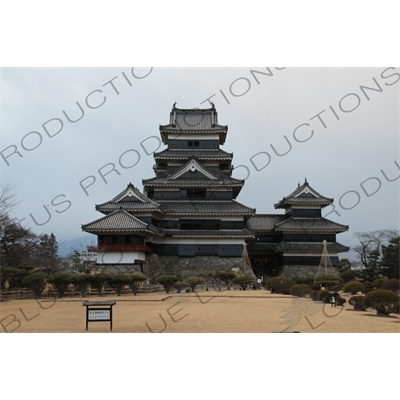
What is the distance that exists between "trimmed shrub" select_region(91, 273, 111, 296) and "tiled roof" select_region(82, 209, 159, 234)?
6777 millimetres

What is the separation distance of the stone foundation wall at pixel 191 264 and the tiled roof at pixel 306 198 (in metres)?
8.97

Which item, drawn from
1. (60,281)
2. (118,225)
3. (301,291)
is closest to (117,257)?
(118,225)

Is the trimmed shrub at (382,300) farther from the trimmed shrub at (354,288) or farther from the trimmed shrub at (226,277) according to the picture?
the trimmed shrub at (226,277)

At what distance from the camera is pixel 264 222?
4350cm

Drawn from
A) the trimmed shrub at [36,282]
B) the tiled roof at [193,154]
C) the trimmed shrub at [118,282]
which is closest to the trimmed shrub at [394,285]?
the trimmed shrub at [118,282]

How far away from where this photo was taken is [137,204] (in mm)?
36656

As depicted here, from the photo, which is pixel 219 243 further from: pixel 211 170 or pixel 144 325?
pixel 144 325

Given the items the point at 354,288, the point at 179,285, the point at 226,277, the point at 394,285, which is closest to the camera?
the point at 394,285

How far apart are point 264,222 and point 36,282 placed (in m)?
25.4

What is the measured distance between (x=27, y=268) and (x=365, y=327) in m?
24.0

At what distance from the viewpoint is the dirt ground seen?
13.4 metres

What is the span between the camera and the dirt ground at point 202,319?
44.0ft

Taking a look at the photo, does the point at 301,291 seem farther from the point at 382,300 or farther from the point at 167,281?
the point at 167,281

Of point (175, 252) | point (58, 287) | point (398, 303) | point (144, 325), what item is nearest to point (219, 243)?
point (175, 252)
